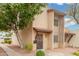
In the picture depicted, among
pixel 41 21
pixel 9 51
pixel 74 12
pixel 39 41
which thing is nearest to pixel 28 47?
pixel 39 41

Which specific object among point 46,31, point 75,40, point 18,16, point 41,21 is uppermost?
point 18,16

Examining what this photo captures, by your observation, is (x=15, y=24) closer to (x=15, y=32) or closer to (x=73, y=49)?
(x=15, y=32)

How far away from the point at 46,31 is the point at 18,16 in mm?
592

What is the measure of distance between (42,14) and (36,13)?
4.5 inches

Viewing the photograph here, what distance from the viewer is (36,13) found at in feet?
11.8

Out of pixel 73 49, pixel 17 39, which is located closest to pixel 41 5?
pixel 17 39

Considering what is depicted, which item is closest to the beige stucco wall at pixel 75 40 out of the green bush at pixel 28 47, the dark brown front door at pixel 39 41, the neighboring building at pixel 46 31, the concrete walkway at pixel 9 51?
the neighboring building at pixel 46 31

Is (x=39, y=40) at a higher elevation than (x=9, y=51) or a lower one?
higher

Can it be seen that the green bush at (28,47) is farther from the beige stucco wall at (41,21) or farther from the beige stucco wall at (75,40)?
the beige stucco wall at (75,40)

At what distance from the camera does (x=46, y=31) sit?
3.60 m

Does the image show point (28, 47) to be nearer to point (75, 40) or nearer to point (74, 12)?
point (75, 40)

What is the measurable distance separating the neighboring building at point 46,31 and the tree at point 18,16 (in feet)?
0.31

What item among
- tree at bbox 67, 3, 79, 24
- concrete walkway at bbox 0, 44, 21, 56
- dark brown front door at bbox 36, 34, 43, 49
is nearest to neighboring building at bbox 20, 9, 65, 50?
dark brown front door at bbox 36, 34, 43, 49

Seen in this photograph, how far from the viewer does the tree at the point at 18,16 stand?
3551mm
